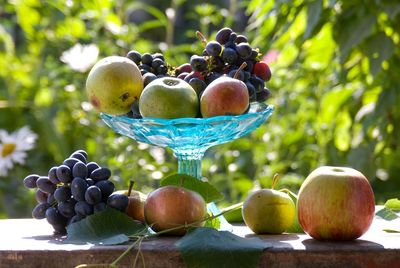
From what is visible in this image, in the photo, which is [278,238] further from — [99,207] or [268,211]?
[99,207]

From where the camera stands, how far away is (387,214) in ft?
5.26

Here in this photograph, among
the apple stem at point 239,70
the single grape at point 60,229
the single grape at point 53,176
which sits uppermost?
the apple stem at point 239,70

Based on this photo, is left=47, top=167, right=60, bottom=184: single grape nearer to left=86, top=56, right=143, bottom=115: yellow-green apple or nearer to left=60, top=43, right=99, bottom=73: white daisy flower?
left=86, top=56, right=143, bottom=115: yellow-green apple

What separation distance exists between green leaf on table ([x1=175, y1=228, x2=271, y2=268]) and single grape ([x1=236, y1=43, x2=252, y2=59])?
0.37 metres

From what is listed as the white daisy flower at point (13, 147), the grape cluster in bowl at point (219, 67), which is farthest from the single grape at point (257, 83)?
the white daisy flower at point (13, 147)

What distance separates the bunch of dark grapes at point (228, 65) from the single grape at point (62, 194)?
0.28 m

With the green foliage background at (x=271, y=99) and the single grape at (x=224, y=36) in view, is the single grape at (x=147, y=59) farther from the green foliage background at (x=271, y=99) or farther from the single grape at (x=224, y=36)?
the green foliage background at (x=271, y=99)

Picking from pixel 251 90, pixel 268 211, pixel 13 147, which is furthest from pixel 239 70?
pixel 13 147

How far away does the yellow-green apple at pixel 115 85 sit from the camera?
1.58m

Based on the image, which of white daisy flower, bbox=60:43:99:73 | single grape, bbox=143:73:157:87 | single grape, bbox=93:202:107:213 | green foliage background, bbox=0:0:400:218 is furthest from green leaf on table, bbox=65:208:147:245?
white daisy flower, bbox=60:43:99:73

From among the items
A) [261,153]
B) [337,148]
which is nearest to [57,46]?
[261,153]

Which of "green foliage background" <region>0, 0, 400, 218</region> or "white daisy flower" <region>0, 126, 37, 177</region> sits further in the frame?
"white daisy flower" <region>0, 126, 37, 177</region>

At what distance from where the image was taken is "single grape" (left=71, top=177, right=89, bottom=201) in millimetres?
1533

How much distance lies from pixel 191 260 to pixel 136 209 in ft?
0.86
